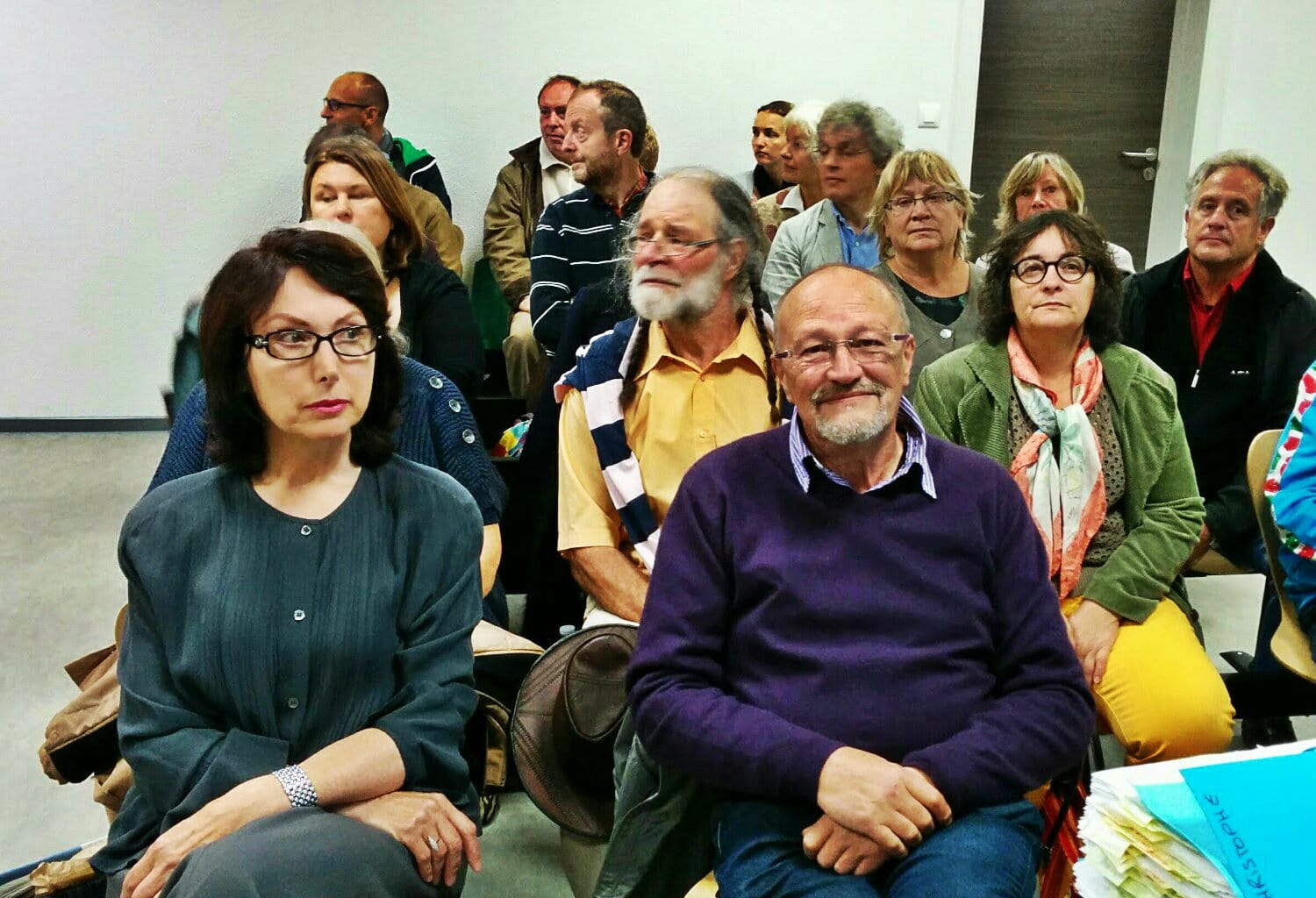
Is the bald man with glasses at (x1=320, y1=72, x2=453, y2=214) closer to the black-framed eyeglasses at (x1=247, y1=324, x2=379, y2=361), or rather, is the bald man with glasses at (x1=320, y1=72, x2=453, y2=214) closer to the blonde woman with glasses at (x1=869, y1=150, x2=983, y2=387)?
the blonde woman with glasses at (x1=869, y1=150, x2=983, y2=387)

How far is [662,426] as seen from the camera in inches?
85.8

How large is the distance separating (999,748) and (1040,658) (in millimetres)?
154

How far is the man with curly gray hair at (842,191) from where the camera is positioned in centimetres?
335

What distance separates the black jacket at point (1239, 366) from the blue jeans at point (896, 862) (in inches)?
63.4

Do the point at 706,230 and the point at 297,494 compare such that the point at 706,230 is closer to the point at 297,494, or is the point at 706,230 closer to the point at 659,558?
the point at 659,558

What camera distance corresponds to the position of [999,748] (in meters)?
1.43

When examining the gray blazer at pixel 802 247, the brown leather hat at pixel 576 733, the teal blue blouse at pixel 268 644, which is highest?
the gray blazer at pixel 802 247

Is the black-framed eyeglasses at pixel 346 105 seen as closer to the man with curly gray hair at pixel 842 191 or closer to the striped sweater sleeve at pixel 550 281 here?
the striped sweater sleeve at pixel 550 281

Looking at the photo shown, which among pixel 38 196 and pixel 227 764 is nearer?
pixel 227 764

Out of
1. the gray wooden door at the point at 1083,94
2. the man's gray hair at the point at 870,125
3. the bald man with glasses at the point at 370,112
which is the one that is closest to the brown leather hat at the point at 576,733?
the man's gray hair at the point at 870,125

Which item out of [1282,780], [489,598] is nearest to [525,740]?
[489,598]

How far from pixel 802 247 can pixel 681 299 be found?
1.32 metres

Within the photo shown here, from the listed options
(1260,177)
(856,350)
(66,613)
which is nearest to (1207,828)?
(856,350)

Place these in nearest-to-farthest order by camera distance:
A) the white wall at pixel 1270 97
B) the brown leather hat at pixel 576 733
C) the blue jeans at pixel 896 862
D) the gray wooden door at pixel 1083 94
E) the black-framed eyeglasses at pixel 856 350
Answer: the blue jeans at pixel 896 862
the black-framed eyeglasses at pixel 856 350
the brown leather hat at pixel 576 733
the white wall at pixel 1270 97
the gray wooden door at pixel 1083 94
